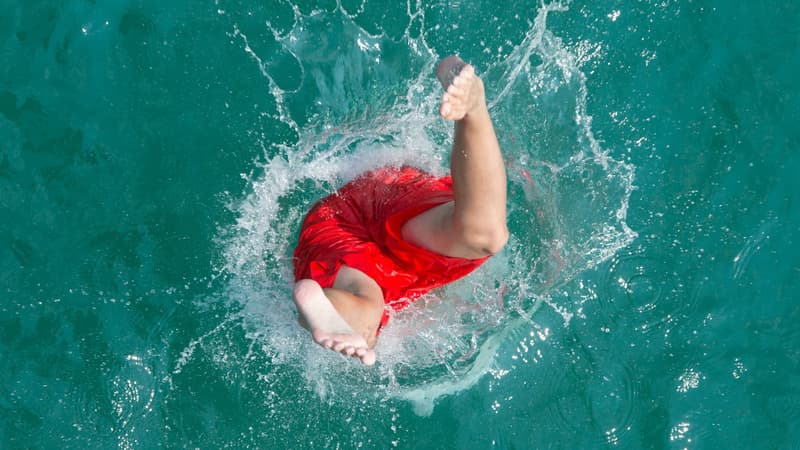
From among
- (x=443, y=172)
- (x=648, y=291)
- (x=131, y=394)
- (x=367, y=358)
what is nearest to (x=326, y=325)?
(x=367, y=358)

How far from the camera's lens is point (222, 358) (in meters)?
3.46

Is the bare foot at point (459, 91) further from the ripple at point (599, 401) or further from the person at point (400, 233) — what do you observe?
the ripple at point (599, 401)

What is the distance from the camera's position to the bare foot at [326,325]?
204cm

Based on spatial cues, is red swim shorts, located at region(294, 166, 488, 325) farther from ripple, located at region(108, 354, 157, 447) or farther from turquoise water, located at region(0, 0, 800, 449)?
ripple, located at region(108, 354, 157, 447)

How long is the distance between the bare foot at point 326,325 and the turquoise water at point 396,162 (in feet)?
3.80

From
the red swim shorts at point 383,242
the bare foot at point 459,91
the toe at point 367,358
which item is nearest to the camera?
the toe at point 367,358

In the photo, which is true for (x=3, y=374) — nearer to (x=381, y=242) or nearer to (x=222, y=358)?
(x=222, y=358)

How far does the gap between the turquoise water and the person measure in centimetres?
48

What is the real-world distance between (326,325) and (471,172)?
0.70m

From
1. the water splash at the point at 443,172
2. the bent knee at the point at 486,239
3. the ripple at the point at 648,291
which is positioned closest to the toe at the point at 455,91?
the bent knee at the point at 486,239

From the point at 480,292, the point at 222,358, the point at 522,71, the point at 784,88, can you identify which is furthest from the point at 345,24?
the point at 784,88

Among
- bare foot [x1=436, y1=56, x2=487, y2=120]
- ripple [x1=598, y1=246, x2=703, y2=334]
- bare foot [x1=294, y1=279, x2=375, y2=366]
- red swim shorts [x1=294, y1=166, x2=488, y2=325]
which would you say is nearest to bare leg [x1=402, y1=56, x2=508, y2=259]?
bare foot [x1=436, y1=56, x2=487, y2=120]

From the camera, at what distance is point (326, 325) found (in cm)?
211

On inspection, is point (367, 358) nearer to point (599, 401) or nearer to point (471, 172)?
point (471, 172)
